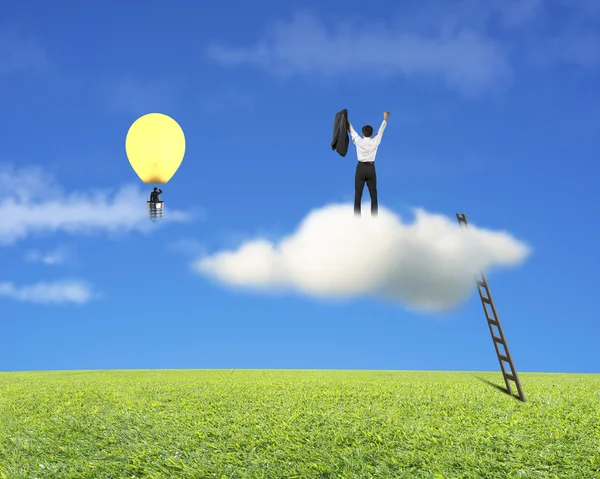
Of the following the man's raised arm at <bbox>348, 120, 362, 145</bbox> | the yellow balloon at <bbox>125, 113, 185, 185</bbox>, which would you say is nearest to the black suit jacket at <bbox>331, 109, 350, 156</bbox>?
the man's raised arm at <bbox>348, 120, 362, 145</bbox>

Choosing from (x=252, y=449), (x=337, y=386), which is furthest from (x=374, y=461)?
(x=337, y=386)

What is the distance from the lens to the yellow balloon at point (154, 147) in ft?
42.1

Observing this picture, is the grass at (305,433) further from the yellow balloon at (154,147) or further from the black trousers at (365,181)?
the yellow balloon at (154,147)

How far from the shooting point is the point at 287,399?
13.6 metres

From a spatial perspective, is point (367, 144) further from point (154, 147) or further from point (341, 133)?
point (154, 147)

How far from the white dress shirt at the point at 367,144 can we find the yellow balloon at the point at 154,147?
3838 mm

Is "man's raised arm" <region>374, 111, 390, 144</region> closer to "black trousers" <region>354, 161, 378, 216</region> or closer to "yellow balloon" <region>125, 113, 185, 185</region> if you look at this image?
"black trousers" <region>354, 161, 378, 216</region>

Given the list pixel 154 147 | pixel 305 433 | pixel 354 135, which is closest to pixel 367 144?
pixel 354 135

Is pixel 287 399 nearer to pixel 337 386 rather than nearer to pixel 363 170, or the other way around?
pixel 337 386

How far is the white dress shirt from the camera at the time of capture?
39.2ft

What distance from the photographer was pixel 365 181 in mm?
12227

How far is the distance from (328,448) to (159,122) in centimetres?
741

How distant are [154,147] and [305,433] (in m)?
6.52

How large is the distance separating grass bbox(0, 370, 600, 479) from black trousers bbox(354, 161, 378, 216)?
4.08m
